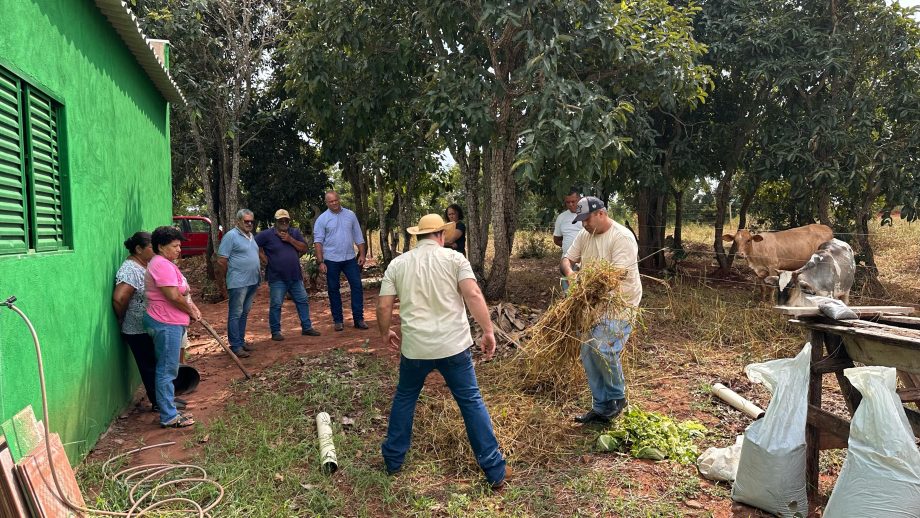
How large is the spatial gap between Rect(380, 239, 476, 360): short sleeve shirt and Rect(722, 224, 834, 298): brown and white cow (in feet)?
22.3

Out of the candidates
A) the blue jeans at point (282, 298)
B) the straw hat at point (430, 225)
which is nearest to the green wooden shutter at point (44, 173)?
the straw hat at point (430, 225)

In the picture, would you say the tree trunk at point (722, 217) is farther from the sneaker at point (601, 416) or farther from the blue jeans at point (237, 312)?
the blue jeans at point (237, 312)

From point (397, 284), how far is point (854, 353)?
255 cm

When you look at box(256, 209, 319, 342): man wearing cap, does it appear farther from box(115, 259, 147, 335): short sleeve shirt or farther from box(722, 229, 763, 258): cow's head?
box(722, 229, 763, 258): cow's head

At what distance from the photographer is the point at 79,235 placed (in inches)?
158

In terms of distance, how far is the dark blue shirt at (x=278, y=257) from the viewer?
690 cm

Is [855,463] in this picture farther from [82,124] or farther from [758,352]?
[82,124]

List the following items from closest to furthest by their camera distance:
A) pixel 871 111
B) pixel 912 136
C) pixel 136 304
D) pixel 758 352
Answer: pixel 136 304, pixel 758 352, pixel 912 136, pixel 871 111

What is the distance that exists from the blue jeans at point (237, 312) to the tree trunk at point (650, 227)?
27.8 feet

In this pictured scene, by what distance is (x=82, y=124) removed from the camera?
4211 millimetres

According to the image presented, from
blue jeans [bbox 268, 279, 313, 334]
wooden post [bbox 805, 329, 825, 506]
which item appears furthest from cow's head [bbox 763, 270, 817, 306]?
blue jeans [bbox 268, 279, 313, 334]

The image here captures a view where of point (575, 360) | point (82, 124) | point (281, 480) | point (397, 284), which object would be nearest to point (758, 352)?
point (575, 360)

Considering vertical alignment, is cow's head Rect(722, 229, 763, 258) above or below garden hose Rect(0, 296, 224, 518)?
above

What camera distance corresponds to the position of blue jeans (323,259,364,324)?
7.23 m
